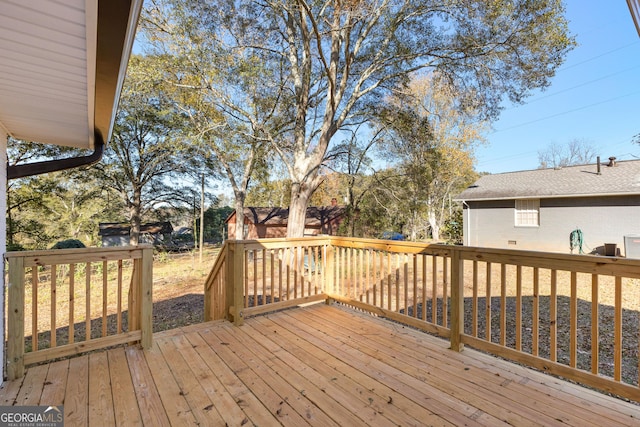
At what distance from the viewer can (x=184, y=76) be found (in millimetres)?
7035

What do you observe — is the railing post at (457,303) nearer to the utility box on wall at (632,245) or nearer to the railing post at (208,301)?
the railing post at (208,301)

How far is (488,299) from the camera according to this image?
8.38 ft

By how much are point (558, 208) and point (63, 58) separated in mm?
14342

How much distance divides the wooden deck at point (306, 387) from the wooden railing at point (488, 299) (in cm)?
20

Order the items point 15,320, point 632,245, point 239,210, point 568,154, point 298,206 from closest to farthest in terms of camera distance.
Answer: point 15,320
point 298,206
point 632,245
point 239,210
point 568,154

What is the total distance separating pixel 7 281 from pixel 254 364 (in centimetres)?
206

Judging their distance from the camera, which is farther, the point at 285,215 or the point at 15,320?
the point at 285,215

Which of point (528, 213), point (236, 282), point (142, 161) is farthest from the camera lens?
point (142, 161)

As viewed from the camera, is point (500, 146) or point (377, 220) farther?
point (500, 146)

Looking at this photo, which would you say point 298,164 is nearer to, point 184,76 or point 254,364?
point 184,76

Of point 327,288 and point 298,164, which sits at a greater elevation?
point 298,164

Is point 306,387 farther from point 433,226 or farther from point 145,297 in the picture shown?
point 433,226

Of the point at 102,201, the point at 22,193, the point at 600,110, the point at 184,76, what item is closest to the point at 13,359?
the point at 184,76

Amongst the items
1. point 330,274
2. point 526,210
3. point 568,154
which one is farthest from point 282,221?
point 568,154
